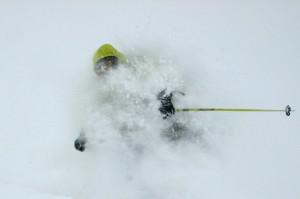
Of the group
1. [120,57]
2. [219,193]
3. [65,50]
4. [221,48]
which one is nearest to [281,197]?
[219,193]

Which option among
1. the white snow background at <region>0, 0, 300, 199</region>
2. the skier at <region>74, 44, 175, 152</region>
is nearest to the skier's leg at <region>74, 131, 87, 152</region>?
the skier at <region>74, 44, 175, 152</region>

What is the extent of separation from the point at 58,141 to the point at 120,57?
157 cm

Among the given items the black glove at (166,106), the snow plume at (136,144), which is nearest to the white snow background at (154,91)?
the snow plume at (136,144)

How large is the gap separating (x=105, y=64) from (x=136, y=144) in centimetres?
96

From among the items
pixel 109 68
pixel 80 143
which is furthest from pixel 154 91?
pixel 80 143

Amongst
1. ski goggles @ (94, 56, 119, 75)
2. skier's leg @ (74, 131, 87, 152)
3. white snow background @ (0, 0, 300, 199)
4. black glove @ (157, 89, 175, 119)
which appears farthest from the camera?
white snow background @ (0, 0, 300, 199)

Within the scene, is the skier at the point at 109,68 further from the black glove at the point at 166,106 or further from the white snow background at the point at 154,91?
the white snow background at the point at 154,91

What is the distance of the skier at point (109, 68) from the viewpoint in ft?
12.0

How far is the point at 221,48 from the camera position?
6.24 meters

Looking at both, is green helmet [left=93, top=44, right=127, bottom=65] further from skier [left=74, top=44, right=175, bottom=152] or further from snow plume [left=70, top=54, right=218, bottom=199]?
snow plume [left=70, top=54, right=218, bottom=199]

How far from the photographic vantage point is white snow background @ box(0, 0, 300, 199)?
4141mm

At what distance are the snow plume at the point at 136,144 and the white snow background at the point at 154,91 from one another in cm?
2

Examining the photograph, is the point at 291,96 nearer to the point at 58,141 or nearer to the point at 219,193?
the point at 219,193

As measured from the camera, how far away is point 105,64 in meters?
3.96
